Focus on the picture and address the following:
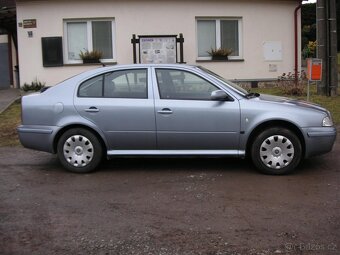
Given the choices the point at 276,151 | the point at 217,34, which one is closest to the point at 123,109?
the point at 276,151

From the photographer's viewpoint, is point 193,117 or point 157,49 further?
point 157,49

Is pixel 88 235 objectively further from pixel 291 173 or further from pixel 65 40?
pixel 65 40

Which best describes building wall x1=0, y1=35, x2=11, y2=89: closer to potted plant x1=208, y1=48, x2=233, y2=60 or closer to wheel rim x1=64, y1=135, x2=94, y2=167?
potted plant x1=208, y1=48, x2=233, y2=60

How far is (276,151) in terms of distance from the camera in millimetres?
7004

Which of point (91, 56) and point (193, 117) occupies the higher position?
point (91, 56)

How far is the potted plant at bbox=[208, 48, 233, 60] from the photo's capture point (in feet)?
57.7

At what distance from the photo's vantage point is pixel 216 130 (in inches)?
276

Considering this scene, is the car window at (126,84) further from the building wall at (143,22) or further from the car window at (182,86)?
the building wall at (143,22)

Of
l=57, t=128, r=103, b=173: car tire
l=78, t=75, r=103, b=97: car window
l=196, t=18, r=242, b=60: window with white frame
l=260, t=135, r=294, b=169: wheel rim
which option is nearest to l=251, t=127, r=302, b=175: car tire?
l=260, t=135, r=294, b=169: wheel rim

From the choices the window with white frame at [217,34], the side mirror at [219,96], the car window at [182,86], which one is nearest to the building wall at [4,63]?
the window with white frame at [217,34]

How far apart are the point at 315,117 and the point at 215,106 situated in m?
1.31

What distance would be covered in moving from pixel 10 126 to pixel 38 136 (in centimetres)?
400

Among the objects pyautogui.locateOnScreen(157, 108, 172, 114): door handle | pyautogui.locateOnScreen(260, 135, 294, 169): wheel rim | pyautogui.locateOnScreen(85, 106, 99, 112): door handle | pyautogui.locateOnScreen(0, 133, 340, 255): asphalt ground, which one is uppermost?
pyautogui.locateOnScreen(85, 106, 99, 112): door handle

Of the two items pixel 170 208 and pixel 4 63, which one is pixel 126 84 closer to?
pixel 170 208
